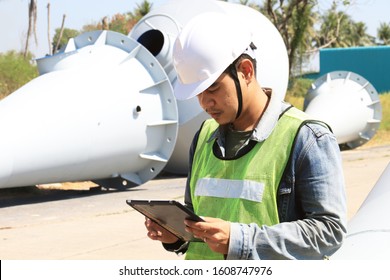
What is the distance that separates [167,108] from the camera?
10648 millimetres

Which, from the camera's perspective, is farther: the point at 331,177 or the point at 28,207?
the point at 28,207

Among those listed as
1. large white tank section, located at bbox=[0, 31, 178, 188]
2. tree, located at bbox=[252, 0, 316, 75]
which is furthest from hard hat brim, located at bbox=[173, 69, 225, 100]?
tree, located at bbox=[252, 0, 316, 75]

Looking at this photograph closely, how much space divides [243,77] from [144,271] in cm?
74

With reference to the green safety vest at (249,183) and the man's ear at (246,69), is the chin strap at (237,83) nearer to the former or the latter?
the man's ear at (246,69)

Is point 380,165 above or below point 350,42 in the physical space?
above

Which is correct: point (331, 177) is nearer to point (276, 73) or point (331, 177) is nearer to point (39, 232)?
point (39, 232)

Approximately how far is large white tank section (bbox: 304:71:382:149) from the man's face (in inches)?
553

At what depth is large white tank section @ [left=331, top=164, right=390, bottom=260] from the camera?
3.47m

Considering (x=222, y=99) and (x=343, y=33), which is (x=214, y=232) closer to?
(x=222, y=99)

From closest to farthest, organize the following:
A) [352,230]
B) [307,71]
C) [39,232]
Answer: [352,230]
[39,232]
[307,71]

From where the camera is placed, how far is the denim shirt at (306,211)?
2.62 m

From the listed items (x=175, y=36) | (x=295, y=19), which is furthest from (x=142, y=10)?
(x=175, y=36)

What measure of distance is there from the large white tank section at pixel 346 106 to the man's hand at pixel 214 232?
46.7 ft

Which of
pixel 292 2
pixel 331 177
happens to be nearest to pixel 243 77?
pixel 331 177
